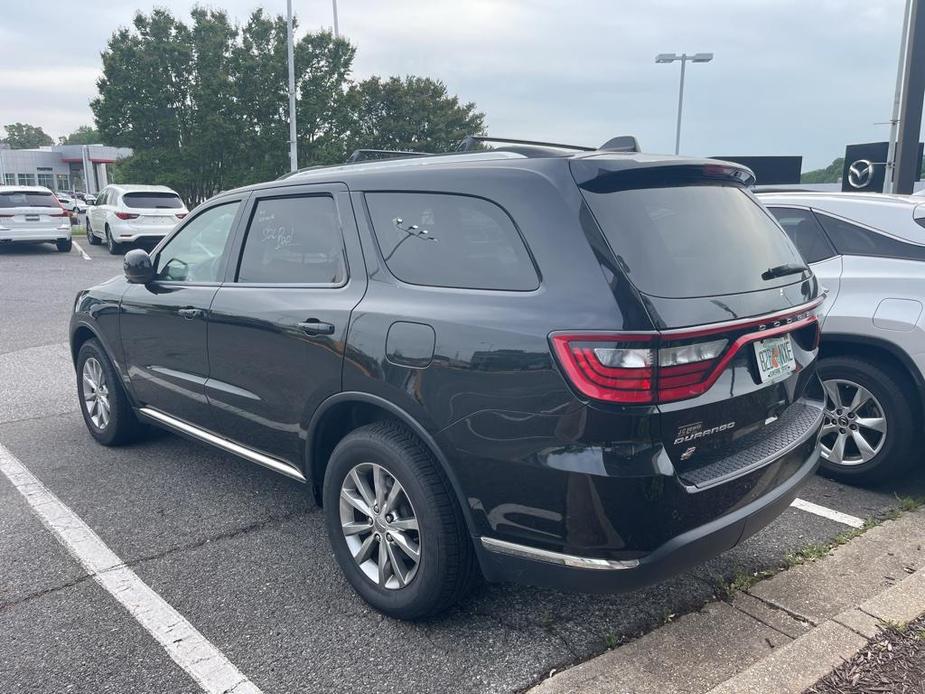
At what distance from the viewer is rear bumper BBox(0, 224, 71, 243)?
18.1 metres

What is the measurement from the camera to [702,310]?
8.06 ft

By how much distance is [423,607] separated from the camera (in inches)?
112

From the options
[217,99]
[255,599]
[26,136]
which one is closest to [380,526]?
[255,599]

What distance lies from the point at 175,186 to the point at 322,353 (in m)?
33.8

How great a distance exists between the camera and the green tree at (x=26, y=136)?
136188 mm

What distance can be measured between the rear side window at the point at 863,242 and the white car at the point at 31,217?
18.7 metres

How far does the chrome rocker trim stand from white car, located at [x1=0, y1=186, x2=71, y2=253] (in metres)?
19.3

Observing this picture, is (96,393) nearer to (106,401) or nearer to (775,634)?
(106,401)

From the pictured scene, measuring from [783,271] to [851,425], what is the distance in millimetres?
1761

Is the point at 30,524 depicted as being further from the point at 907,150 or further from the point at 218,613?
the point at 907,150

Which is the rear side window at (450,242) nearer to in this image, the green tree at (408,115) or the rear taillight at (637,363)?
the rear taillight at (637,363)

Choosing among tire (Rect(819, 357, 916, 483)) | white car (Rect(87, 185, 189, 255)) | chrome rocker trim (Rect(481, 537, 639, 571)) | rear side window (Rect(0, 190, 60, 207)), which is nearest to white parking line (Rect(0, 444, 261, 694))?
chrome rocker trim (Rect(481, 537, 639, 571))

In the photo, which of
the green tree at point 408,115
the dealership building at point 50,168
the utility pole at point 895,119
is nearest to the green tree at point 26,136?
the dealership building at point 50,168

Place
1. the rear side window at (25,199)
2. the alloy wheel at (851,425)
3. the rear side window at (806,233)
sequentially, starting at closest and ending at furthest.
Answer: the alloy wheel at (851,425), the rear side window at (806,233), the rear side window at (25,199)
